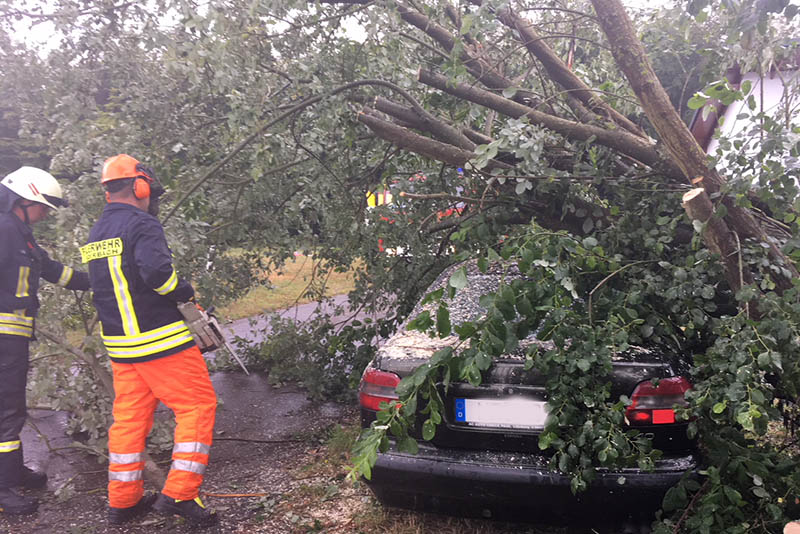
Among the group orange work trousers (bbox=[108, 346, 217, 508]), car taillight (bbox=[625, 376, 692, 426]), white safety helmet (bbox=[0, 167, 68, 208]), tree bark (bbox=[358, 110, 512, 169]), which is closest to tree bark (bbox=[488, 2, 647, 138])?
tree bark (bbox=[358, 110, 512, 169])

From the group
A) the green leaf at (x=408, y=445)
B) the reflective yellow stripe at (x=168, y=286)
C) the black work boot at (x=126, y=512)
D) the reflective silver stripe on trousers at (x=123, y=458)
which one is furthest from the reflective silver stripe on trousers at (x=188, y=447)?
the green leaf at (x=408, y=445)

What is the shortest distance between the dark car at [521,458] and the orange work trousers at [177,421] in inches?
44.3

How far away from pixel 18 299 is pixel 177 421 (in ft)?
4.28

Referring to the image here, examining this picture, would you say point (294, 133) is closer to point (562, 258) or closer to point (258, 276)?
point (258, 276)

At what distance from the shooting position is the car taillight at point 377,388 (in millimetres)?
2617

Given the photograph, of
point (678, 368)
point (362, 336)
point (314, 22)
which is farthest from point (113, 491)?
point (314, 22)

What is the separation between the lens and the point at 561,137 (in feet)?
11.3

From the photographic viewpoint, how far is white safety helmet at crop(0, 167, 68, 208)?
343 cm

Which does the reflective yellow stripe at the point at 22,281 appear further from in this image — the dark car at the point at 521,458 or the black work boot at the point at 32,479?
the dark car at the point at 521,458

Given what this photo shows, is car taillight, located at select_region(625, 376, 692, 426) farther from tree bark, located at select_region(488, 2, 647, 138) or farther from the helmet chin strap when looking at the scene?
the helmet chin strap

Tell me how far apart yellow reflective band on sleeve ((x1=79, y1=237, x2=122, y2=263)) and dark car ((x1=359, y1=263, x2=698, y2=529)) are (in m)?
1.78

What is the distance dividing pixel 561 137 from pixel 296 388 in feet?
11.1

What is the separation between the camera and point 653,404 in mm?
2346

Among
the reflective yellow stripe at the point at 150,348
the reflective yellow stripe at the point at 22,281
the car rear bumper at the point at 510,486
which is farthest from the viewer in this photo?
the reflective yellow stripe at the point at 22,281
